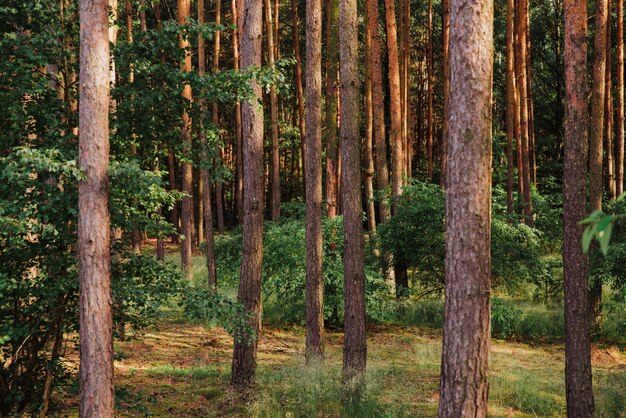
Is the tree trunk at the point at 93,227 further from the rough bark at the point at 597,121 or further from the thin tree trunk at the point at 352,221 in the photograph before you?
the rough bark at the point at 597,121

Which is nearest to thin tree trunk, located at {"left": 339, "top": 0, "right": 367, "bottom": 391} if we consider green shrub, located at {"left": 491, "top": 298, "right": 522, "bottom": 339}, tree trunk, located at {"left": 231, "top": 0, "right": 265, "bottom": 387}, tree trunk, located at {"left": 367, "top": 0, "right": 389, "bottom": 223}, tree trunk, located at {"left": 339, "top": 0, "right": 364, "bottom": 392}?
tree trunk, located at {"left": 339, "top": 0, "right": 364, "bottom": 392}

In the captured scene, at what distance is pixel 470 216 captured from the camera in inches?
240

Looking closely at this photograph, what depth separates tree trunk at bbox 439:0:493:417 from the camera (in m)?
6.11

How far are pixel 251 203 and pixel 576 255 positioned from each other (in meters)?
5.57

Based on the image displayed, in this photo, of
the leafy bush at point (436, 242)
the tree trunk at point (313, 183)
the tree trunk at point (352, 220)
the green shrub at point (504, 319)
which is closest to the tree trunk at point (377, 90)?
the leafy bush at point (436, 242)

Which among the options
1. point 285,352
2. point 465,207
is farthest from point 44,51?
point 285,352

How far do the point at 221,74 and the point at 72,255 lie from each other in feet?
11.1

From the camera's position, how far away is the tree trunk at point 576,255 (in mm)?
9336

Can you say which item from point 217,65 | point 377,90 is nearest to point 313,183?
point 377,90

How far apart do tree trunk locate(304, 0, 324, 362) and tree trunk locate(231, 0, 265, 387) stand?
1.41m

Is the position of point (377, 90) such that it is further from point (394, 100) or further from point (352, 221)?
point (352, 221)

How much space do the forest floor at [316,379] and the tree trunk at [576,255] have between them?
125 centimetres

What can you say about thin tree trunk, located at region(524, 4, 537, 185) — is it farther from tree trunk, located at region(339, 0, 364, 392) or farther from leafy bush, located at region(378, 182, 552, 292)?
tree trunk, located at region(339, 0, 364, 392)

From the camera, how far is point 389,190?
65.2 ft
